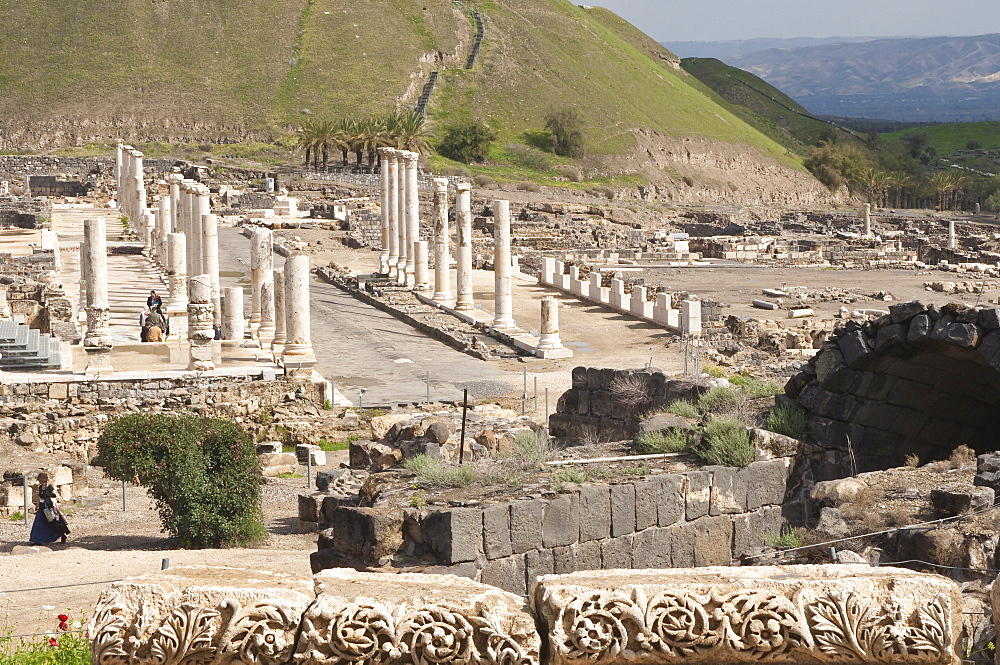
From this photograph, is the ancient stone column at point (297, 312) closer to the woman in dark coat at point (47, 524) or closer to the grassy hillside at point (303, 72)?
the woman in dark coat at point (47, 524)

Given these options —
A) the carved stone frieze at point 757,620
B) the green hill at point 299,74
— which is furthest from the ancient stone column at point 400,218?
the green hill at point 299,74

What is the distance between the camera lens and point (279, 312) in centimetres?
2705

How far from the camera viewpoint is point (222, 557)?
42.6 ft

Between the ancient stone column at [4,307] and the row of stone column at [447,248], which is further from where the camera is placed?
the row of stone column at [447,248]

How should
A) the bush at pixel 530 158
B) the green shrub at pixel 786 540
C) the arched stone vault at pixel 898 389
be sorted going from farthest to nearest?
the bush at pixel 530 158
the arched stone vault at pixel 898 389
the green shrub at pixel 786 540

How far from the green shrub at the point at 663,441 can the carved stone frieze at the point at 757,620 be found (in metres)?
7.67

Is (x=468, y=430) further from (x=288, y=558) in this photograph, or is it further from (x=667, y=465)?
(x=667, y=465)

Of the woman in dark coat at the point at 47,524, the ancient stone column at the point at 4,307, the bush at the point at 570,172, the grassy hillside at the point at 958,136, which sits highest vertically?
the grassy hillside at the point at 958,136

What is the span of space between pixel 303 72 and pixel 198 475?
98.7 metres

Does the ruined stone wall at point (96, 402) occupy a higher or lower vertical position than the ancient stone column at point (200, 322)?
lower

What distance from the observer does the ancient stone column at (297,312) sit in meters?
25.1

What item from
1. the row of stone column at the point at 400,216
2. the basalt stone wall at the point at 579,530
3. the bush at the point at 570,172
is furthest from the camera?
the bush at the point at 570,172

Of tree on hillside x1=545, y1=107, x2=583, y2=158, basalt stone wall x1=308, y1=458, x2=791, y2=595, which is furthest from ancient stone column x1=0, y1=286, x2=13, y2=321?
tree on hillside x1=545, y1=107, x2=583, y2=158

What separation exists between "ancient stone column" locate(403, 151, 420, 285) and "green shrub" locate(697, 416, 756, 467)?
2953 cm
